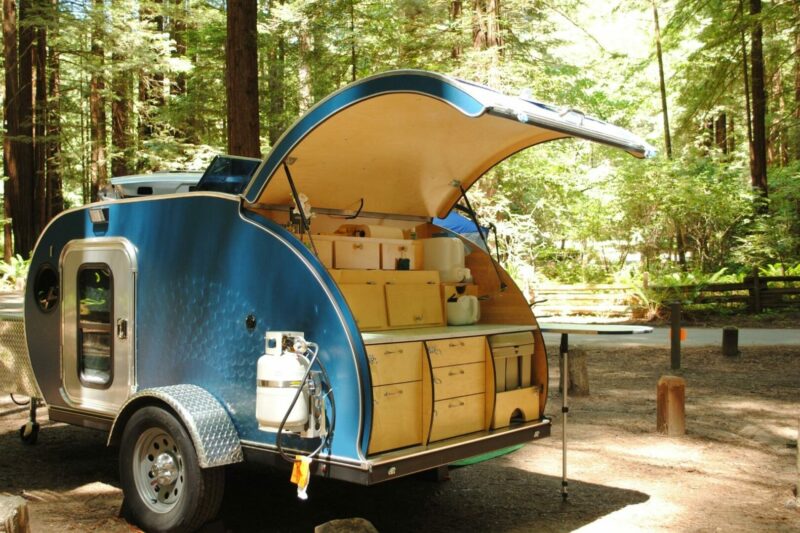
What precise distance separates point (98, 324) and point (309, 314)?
7.36ft

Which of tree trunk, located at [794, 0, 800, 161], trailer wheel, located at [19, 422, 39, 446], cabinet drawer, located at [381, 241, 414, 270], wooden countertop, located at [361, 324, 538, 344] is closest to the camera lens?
wooden countertop, located at [361, 324, 538, 344]

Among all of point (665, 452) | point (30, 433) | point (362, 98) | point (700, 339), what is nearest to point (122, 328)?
point (362, 98)

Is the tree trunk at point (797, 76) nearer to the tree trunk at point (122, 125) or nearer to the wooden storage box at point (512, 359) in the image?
the wooden storage box at point (512, 359)

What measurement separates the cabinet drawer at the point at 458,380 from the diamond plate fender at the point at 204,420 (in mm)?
1268

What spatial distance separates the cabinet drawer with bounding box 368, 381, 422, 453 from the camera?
4.57 m

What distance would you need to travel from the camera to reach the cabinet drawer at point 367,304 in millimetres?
5449

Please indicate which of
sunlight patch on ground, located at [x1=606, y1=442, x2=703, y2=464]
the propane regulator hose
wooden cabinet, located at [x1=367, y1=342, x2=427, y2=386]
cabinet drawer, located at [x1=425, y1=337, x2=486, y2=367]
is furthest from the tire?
sunlight patch on ground, located at [x1=606, y1=442, x2=703, y2=464]

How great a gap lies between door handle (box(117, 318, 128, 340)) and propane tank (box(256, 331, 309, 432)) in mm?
1612

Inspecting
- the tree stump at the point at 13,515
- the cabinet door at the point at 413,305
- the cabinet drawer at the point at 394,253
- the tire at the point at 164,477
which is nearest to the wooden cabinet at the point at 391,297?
the cabinet door at the point at 413,305

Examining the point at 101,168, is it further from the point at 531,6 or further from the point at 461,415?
the point at 461,415

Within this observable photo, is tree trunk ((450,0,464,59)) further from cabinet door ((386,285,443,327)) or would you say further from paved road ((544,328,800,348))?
cabinet door ((386,285,443,327))

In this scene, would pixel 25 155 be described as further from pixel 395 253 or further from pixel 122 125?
pixel 395 253

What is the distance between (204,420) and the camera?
476 centimetres

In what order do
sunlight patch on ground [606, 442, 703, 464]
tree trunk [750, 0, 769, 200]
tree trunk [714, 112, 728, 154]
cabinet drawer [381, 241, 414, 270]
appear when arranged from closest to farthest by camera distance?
cabinet drawer [381, 241, 414, 270], sunlight patch on ground [606, 442, 703, 464], tree trunk [750, 0, 769, 200], tree trunk [714, 112, 728, 154]
